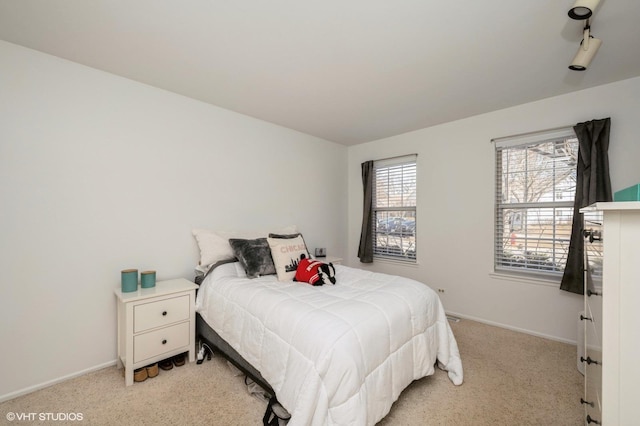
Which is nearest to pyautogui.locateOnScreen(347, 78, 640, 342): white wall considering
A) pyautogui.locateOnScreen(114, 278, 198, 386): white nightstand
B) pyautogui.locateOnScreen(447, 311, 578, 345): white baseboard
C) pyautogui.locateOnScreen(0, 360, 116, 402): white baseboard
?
pyautogui.locateOnScreen(447, 311, 578, 345): white baseboard

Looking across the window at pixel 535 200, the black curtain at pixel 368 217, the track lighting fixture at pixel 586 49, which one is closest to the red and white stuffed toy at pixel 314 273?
the black curtain at pixel 368 217

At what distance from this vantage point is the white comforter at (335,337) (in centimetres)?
131

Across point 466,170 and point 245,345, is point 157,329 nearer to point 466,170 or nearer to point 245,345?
point 245,345

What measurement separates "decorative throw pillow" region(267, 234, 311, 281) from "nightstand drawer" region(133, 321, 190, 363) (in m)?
0.89

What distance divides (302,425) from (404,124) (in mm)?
3292

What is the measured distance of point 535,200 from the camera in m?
2.88

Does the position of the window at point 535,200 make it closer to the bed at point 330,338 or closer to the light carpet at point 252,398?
the light carpet at point 252,398

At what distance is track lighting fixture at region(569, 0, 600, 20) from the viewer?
1279mm

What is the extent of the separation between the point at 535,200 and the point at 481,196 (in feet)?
1.64

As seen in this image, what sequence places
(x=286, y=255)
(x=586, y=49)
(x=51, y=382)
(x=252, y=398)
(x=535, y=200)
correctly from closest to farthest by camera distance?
1. (x=586, y=49)
2. (x=252, y=398)
3. (x=51, y=382)
4. (x=286, y=255)
5. (x=535, y=200)

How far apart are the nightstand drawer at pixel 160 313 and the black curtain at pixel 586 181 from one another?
3.51 m


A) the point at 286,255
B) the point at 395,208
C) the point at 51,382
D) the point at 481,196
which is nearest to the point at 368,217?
the point at 395,208

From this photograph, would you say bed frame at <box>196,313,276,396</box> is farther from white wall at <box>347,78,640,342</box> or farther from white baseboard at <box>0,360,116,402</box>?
white wall at <box>347,78,640,342</box>

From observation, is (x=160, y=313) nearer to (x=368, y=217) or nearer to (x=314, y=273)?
(x=314, y=273)
